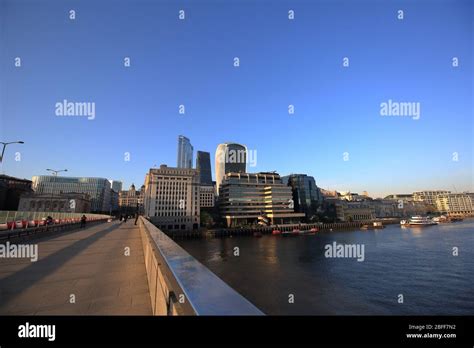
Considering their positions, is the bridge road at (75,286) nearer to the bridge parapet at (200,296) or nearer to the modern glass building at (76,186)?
the bridge parapet at (200,296)

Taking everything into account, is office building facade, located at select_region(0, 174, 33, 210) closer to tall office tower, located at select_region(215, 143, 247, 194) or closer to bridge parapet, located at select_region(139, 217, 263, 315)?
tall office tower, located at select_region(215, 143, 247, 194)

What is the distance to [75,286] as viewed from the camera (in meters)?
5.43

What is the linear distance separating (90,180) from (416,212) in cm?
21714

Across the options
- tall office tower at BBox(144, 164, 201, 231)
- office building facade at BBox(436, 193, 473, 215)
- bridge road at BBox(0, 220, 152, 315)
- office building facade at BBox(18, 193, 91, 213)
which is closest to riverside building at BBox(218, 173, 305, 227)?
tall office tower at BBox(144, 164, 201, 231)

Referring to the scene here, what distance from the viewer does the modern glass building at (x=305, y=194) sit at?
122m

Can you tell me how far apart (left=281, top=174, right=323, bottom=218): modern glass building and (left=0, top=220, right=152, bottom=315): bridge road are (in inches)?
4742

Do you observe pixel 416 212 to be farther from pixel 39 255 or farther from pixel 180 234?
pixel 39 255

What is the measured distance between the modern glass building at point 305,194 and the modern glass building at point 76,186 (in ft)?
355

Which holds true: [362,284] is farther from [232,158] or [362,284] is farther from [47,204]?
[232,158]

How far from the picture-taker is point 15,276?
6.28m

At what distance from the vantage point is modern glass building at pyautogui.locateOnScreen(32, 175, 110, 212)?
12607cm
